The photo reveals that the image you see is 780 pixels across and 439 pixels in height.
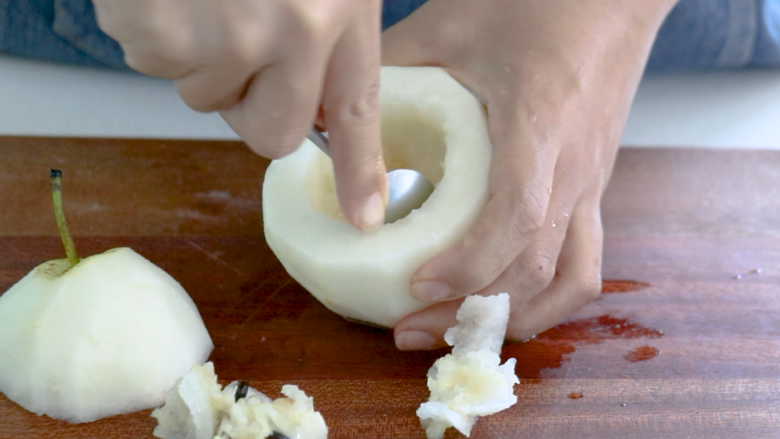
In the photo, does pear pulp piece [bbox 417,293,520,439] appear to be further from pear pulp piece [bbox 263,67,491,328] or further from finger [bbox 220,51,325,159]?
finger [bbox 220,51,325,159]

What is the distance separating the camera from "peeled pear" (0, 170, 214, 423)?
81 cm

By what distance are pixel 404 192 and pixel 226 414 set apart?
1.41ft

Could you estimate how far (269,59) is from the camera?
526 millimetres

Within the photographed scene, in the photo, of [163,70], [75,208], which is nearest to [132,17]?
[163,70]

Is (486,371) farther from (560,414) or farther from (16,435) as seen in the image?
(16,435)

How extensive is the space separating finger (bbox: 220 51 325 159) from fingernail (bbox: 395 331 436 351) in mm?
404

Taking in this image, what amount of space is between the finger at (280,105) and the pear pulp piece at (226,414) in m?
0.35

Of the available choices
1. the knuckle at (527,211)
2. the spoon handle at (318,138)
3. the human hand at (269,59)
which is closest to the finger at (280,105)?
the human hand at (269,59)

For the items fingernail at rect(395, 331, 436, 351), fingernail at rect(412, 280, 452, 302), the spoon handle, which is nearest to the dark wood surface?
fingernail at rect(395, 331, 436, 351)

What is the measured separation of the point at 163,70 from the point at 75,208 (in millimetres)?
802

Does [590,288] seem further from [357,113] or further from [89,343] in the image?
[89,343]

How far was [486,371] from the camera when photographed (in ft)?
2.65

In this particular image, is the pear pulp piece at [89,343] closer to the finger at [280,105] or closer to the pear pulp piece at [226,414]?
the pear pulp piece at [226,414]

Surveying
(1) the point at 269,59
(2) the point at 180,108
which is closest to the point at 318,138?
A: (1) the point at 269,59
